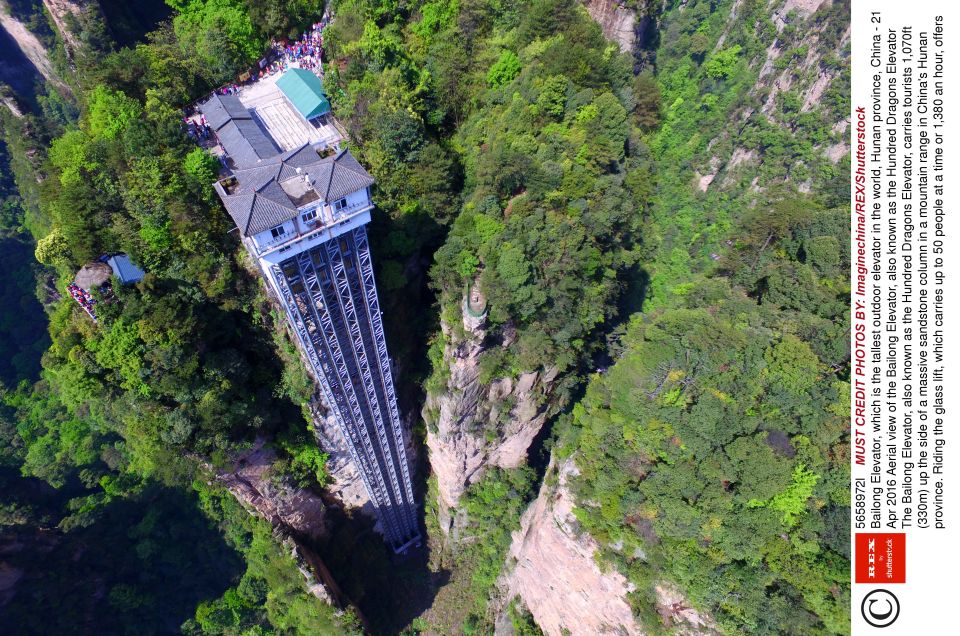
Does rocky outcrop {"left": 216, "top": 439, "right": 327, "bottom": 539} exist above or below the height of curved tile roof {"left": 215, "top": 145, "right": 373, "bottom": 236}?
below

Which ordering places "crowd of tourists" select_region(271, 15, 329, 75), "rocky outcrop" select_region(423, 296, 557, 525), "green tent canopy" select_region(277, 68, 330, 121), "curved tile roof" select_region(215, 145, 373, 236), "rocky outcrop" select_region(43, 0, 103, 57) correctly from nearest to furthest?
"curved tile roof" select_region(215, 145, 373, 236)
"green tent canopy" select_region(277, 68, 330, 121)
"rocky outcrop" select_region(423, 296, 557, 525)
"crowd of tourists" select_region(271, 15, 329, 75)
"rocky outcrop" select_region(43, 0, 103, 57)

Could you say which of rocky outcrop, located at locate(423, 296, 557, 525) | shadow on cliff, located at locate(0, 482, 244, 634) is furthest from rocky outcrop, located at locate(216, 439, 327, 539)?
rocky outcrop, located at locate(423, 296, 557, 525)

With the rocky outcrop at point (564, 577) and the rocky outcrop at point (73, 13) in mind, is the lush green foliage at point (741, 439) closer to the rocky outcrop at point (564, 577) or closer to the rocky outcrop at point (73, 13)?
the rocky outcrop at point (564, 577)

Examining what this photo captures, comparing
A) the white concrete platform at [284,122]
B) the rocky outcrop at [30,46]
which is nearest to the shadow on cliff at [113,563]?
the white concrete platform at [284,122]

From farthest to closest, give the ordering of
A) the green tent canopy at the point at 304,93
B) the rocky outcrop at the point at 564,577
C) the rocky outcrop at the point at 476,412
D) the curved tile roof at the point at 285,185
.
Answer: the rocky outcrop at the point at 476,412
the rocky outcrop at the point at 564,577
the green tent canopy at the point at 304,93
the curved tile roof at the point at 285,185

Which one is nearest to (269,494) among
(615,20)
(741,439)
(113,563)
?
(113,563)

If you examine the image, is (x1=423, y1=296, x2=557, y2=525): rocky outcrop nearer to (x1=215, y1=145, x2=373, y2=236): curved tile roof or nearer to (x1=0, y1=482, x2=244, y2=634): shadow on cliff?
(x1=215, y1=145, x2=373, y2=236): curved tile roof
